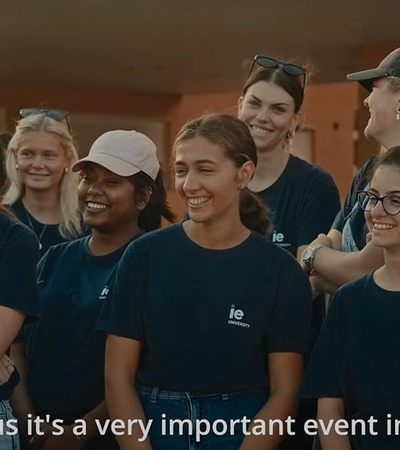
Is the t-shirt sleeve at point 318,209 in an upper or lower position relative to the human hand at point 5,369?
upper

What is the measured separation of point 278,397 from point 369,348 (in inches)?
14.1

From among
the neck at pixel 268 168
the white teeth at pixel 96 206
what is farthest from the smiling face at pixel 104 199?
the neck at pixel 268 168

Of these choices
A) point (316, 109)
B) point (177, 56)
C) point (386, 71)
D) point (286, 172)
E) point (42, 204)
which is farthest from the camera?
point (316, 109)

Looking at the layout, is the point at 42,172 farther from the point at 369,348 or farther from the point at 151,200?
the point at 369,348

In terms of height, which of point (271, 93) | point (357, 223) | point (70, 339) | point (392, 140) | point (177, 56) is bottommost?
point (70, 339)

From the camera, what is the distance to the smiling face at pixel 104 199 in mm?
3764

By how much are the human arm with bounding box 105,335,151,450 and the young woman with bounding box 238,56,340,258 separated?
94cm

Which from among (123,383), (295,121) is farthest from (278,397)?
(295,121)

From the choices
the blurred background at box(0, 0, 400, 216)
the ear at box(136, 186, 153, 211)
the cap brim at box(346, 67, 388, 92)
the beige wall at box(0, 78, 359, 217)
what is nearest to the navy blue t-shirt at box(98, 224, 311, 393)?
the ear at box(136, 186, 153, 211)

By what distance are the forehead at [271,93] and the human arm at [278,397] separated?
137 cm

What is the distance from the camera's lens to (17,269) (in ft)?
10.5

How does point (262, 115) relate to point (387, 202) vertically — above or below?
above

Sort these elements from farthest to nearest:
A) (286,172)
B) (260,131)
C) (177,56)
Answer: (177,56)
(260,131)
(286,172)

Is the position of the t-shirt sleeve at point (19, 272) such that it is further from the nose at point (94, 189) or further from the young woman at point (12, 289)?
the nose at point (94, 189)
